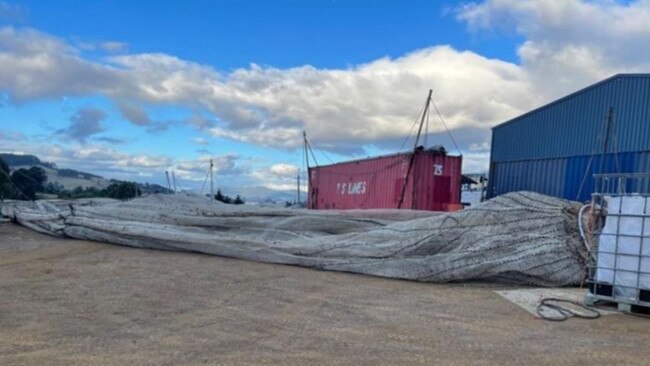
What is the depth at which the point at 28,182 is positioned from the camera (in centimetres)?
2655

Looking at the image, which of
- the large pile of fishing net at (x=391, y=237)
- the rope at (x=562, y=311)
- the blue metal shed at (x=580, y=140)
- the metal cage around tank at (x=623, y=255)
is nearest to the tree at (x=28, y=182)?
the large pile of fishing net at (x=391, y=237)

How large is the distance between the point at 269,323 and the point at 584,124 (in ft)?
66.4

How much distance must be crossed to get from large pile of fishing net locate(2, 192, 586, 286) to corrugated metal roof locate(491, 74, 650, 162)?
10.8 metres

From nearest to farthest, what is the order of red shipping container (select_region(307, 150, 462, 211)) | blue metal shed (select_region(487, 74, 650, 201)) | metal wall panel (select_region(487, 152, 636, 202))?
metal wall panel (select_region(487, 152, 636, 202)) < blue metal shed (select_region(487, 74, 650, 201)) < red shipping container (select_region(307, 150, 462, 211))

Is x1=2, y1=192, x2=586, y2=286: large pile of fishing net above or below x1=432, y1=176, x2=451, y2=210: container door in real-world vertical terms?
below

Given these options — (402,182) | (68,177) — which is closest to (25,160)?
(68,177)

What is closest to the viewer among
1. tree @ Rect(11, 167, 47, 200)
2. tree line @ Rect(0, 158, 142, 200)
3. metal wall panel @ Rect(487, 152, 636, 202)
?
metal wall panel @ Rect(487, 152, 636, 202)

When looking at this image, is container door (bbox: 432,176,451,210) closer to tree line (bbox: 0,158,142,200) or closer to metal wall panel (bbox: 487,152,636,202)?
metal wall panel (bbox: 487,152,636,202)

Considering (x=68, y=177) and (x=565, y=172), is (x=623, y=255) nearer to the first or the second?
(x=565, y=172)

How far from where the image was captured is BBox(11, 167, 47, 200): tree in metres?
25.1

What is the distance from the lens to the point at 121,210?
14367 millimetres

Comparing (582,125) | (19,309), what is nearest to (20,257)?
(19,309)

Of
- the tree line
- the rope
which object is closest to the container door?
the rope

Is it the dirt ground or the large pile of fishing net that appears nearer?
the dirt ground
